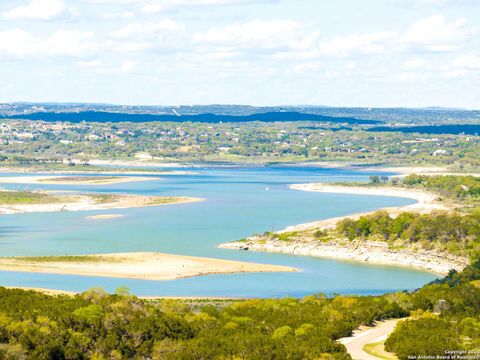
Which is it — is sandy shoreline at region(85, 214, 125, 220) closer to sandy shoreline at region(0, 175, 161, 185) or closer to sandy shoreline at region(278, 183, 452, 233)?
sandy shoreline at region(278, 183, 452, 233)

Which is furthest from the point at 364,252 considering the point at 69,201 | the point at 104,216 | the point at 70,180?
the point at 70,180

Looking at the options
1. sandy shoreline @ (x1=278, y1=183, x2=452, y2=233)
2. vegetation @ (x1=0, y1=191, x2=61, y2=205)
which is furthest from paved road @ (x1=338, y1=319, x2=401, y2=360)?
vegetation @ (x1=0, y1=191, x2=61, y2=205)

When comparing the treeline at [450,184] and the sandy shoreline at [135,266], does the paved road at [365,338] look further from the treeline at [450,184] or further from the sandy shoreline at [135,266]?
the treeline at [450,184]

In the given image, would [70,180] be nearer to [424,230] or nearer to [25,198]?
[25,198]

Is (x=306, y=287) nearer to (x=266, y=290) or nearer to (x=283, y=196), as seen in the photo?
(x=266, y=290)

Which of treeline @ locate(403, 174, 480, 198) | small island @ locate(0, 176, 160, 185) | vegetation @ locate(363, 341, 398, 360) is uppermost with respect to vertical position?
vegetation @ locate(363, 341, 398, 360)

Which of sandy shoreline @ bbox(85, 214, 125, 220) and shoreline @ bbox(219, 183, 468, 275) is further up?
shoreline @ bbox(219, 183, 468, 275)
